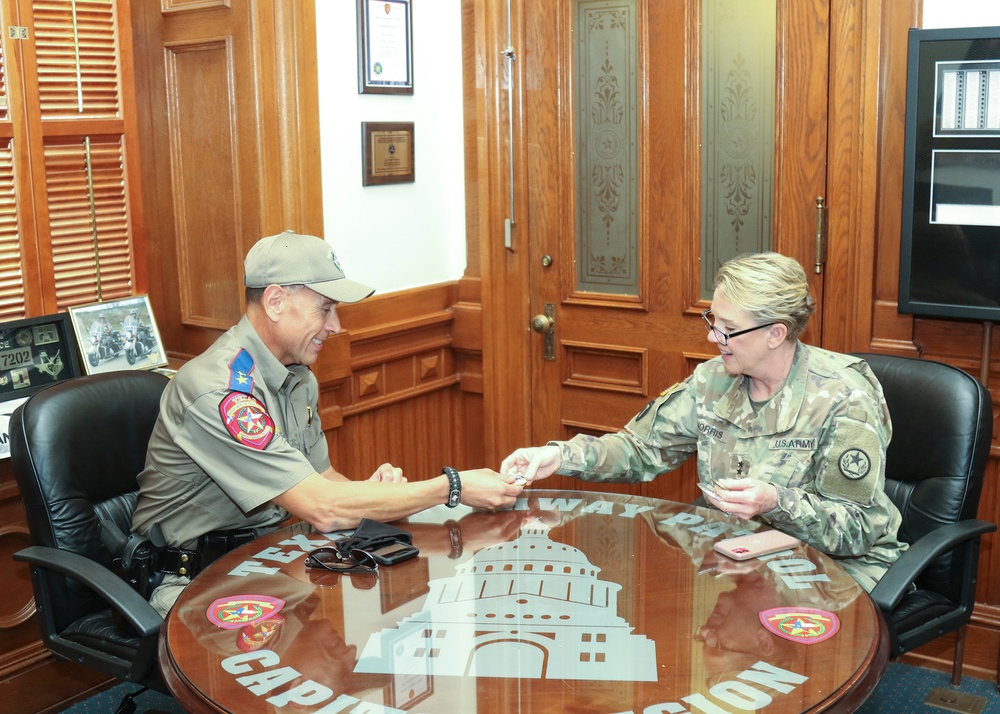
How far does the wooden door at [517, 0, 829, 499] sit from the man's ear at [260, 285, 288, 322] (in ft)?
4.64

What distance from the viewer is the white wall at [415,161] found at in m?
3.35

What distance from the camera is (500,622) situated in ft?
5.74

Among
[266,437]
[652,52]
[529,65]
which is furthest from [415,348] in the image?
[266,437]

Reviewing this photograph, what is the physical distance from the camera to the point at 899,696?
9.80ft

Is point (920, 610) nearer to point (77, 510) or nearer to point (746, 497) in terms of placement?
point (746, 497)

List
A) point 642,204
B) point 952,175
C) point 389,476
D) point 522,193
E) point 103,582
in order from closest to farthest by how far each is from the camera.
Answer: point 103,582, point 389,476, point 952,175, point 642,204, point 522,193

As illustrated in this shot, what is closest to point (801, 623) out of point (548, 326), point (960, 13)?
point (960, 13)

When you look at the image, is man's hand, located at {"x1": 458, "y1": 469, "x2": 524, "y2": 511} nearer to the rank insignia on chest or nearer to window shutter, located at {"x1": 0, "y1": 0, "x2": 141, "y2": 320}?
the rank insignia on chest

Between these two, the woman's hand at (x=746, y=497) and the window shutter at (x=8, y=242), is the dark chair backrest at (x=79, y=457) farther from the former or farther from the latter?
the woman's hand at (x=746, y=497)

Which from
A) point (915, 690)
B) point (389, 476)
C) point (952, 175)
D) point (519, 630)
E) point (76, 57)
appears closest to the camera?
point (519, 630)

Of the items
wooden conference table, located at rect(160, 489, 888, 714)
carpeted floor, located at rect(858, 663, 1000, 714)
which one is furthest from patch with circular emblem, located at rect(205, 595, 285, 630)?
carpeted floor, located at rect(858, 663, 1000, 714)

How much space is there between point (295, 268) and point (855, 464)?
1316 millimetres

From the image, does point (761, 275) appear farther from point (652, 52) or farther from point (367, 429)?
point (367, 429)

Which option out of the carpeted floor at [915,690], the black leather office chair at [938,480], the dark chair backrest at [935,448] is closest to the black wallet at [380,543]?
the black leather office chair at [938,480]
